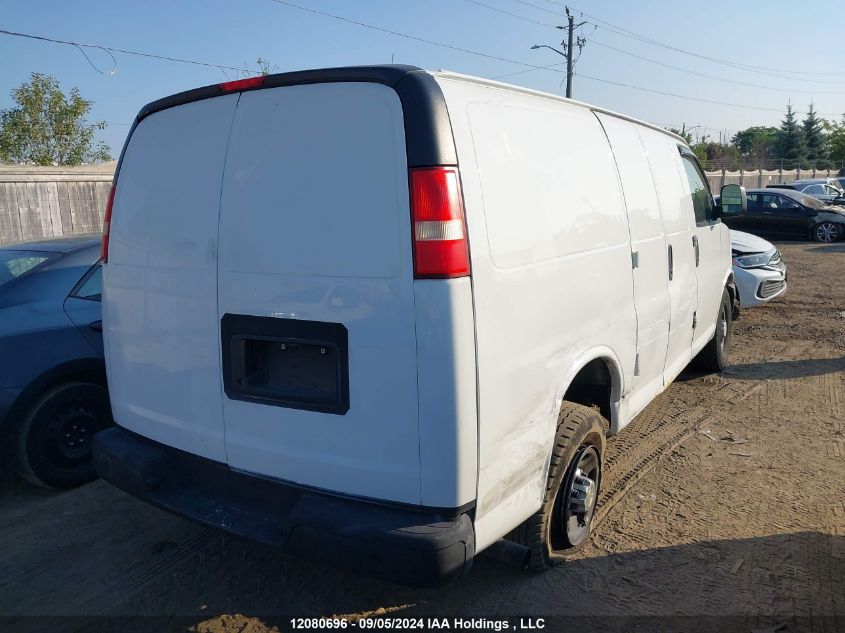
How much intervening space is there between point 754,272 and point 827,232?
12183 mm

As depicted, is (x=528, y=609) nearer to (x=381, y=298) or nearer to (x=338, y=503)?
(x=338, y=503)

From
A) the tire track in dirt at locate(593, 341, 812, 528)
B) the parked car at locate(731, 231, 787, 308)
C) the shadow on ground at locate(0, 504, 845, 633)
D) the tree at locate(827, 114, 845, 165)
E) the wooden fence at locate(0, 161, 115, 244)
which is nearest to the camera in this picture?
the shadow on ground at locate(0, 504, 845, 633)

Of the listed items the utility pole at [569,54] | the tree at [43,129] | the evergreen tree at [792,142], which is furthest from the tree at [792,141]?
the tree at [43,129]

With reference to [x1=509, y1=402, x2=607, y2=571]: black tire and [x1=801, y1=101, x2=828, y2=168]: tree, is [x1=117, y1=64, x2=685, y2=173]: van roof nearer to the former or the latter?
[x1=509, y1=402, x2=607, y2=571]: black tire

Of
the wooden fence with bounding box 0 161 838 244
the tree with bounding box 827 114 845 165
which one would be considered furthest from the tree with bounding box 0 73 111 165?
the tree with bounding box 827 114 845 165

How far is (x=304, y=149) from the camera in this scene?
2.56m

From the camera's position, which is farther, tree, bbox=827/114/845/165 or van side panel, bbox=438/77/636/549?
tree, bbox=827/114/845/165

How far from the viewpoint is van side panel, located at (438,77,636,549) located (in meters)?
2.48

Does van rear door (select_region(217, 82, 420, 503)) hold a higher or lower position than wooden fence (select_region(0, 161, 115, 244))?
lower

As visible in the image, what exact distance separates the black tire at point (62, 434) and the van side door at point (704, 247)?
4.42m

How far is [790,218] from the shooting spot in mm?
19078

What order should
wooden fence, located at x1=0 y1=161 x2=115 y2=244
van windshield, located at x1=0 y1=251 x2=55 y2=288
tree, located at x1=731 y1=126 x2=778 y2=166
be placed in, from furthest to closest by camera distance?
1. tree, located at x1=731 y1=126 x2=778 y2=166
2. wooden fence, located at x1=0 y1=161 x2=115 y2=244
3. van windshield, located at x1=0 y1=251 x2=55 y2=288

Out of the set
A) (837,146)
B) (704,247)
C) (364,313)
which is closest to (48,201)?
(704,247)

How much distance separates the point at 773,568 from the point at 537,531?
1304 mm
